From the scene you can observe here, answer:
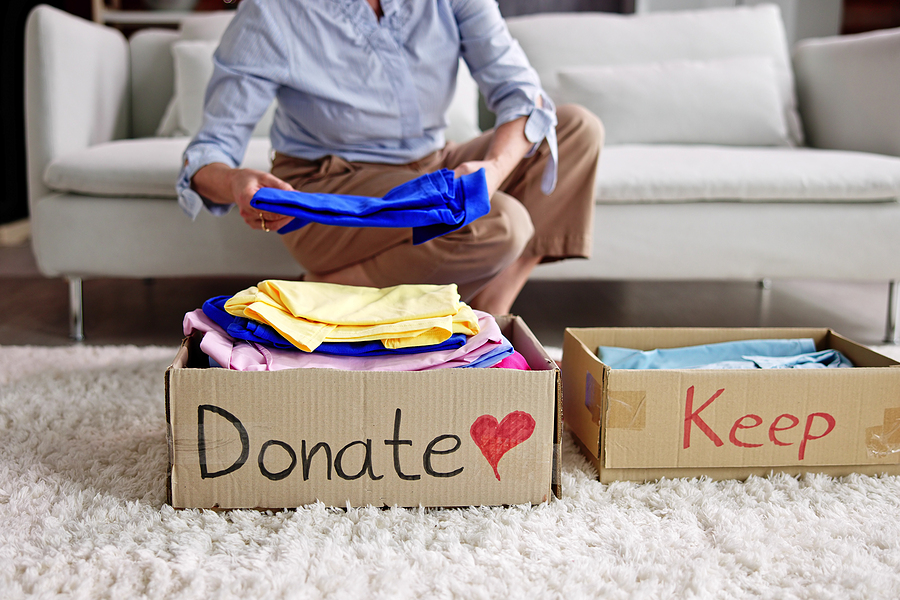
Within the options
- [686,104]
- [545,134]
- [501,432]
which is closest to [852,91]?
[686,104]

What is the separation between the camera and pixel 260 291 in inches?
31.1

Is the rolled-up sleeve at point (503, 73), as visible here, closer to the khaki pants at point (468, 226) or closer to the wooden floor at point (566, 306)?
the khaki pants at point (468, 226)

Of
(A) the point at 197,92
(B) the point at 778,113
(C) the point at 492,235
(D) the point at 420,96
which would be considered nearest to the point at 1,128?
(A) the point at 197,92

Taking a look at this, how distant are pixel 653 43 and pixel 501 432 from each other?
1.56 m

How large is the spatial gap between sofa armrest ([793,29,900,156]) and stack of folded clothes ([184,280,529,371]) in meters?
1.32

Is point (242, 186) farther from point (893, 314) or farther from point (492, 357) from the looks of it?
point (893, 314)

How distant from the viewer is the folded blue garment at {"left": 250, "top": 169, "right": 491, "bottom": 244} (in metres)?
0.85

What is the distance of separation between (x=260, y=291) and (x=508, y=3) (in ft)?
9.15

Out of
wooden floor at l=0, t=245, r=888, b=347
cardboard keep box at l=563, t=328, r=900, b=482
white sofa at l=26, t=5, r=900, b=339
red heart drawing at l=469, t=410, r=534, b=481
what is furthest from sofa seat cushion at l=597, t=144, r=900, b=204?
red heart drawing at l=469, t=410, r=534, b=481

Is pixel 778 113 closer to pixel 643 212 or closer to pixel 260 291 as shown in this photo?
pixel 643 212

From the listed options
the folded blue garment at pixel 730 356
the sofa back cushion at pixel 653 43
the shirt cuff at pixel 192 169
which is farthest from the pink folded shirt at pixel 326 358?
the sofa back cushion at pixel 653 43

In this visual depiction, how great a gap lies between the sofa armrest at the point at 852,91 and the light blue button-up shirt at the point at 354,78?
936mm

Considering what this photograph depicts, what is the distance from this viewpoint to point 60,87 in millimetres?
1495

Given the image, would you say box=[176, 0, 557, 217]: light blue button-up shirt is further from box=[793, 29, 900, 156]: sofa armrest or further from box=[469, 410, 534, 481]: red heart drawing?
box=[793, 29, 900, 156]: sofa armrest
